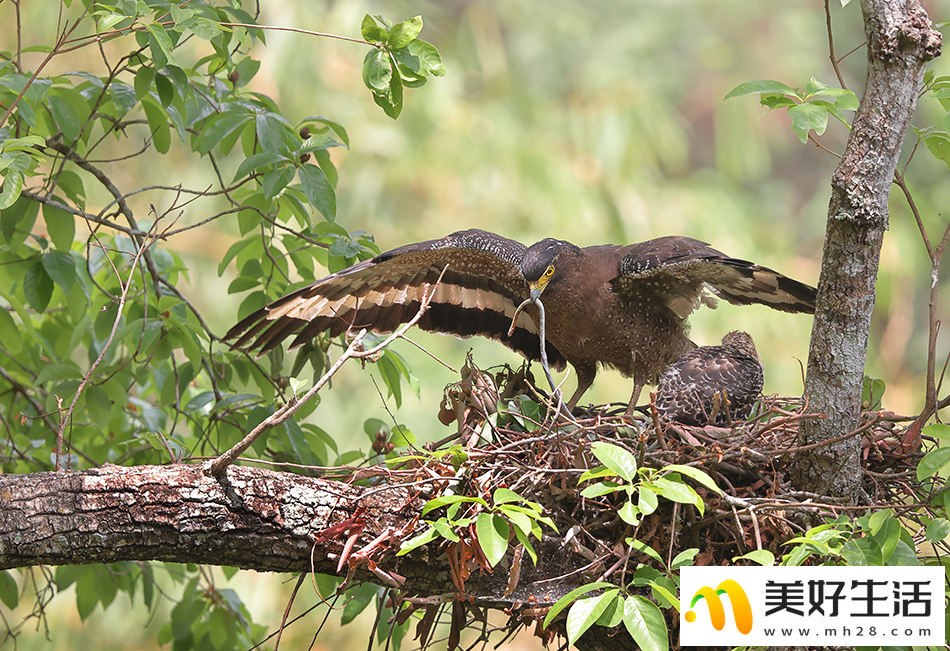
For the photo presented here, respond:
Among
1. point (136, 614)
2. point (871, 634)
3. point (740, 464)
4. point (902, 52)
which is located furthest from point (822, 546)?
point (136, 614)

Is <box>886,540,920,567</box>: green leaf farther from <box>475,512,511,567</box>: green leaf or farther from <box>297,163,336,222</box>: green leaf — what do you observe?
<box>297,163,336,222</box>: green leaf

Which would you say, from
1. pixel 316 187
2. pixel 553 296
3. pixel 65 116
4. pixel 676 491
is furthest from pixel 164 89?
pixel 676 491

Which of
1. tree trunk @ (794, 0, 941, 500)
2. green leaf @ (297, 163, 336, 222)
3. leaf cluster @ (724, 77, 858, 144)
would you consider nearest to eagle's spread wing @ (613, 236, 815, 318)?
tree trunk @ (794, 0, 941, 500)

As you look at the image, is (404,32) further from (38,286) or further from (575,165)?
(575,165)

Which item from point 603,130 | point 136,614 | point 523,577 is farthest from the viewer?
point 603,130

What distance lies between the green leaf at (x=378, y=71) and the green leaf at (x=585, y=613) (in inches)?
52.7

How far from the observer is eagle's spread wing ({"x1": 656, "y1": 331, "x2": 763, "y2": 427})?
2.64 meters

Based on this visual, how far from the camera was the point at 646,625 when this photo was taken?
1604 millimetres

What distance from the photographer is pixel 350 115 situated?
360 inches

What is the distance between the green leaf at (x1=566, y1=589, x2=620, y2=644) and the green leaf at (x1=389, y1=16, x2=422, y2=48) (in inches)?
55.7

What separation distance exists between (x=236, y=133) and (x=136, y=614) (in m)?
6.62

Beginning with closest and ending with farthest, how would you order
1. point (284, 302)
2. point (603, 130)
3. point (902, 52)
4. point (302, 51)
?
1. point (902, 52)
2. point (284, 302)
3. point (302, 51)
4. point (603, 130)

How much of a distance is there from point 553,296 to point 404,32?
4.08ft

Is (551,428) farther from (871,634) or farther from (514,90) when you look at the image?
(514,90)
